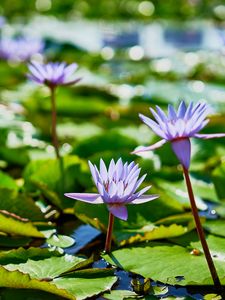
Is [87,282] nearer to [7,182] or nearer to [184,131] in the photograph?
[184,131]

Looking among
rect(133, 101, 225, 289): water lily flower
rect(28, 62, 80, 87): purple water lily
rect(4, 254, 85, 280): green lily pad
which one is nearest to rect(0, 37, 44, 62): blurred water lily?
rect(28, 62, 80, 87): purple water lily

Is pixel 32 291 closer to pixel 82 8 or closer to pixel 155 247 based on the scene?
pixel 155 247

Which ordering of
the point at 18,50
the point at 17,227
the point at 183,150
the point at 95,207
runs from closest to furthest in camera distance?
the point at 183,150
the point at 17,227
the point at 95,207
the point at 18,50

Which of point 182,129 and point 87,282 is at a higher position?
point 182,129

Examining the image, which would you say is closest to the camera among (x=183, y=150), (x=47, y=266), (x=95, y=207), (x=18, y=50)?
(x=183, y=150)

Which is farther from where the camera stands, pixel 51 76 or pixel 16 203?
pixel 51 76

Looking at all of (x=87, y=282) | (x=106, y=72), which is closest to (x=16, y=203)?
(x=87, y=282)
